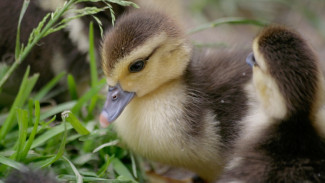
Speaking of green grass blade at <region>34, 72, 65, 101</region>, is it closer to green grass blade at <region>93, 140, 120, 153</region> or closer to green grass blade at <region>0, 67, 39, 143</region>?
green grass blade at <region>0, 67, 39, 143</region>

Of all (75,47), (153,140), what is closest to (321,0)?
(75,47)

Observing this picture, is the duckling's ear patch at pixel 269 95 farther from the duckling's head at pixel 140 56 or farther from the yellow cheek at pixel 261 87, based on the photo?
the duckling's head at pixel 140 56

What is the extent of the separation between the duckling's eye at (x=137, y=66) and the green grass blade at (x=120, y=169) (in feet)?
1.31

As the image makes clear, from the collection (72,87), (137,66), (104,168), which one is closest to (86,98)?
(72,87)

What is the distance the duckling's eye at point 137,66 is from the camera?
1.80m

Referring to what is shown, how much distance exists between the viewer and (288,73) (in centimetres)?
155

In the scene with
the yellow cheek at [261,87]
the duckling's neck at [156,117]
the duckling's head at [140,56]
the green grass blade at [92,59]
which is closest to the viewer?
the yellow cheek at [261,87]

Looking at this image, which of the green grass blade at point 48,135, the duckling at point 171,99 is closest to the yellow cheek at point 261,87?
the duckling at point 171,99

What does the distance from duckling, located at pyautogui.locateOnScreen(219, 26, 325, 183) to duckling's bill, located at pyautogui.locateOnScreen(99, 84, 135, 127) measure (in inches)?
17.0

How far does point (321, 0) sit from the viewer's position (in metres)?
3.84

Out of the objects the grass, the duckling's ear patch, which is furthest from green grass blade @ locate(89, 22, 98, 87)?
the duckling's ear patch

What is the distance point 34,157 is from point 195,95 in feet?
1.86

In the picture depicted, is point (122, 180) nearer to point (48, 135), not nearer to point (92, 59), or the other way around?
point (48, 135)

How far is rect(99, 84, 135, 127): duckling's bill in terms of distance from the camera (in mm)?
1855
